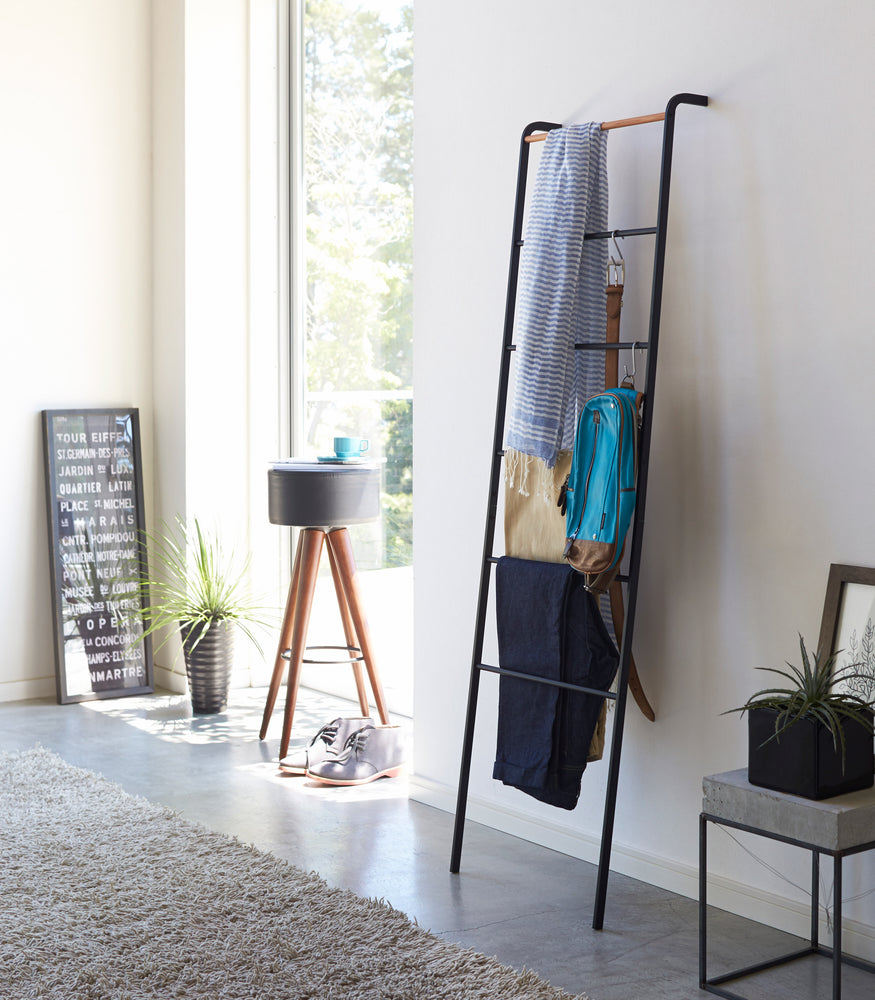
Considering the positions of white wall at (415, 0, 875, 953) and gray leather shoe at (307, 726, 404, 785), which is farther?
gray leather shoe at (307, 726, 404, 785)

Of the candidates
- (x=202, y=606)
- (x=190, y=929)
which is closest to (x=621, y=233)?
(x=190, y=929)

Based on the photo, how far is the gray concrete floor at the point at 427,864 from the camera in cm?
257

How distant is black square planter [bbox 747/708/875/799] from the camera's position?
7.62 ft

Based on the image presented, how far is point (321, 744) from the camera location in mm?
4113

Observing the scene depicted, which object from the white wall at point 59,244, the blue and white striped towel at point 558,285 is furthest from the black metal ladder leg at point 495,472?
the white wall at point 59,244

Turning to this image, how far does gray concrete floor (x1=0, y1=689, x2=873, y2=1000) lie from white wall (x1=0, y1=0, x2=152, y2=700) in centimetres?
66

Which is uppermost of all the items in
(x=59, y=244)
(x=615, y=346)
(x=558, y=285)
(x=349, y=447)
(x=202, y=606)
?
(x=59, y=244)

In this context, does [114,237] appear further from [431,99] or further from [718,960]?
[718,960]

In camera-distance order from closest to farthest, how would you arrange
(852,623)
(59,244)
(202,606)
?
1. (852,623)
2. (202,606)
3. (59,244)

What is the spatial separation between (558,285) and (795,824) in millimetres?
1337

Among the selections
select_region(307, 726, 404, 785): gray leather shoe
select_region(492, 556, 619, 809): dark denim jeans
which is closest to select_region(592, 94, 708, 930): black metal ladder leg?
select_region(492, 556, 619, 809): dark denim jeans

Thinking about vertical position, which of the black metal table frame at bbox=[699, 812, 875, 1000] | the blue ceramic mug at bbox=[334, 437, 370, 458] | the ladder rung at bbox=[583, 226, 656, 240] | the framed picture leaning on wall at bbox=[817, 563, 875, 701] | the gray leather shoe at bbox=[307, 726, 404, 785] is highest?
the ladder rung at bbox=[583, 226, 656, 240]

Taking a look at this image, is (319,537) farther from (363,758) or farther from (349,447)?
(363,758)

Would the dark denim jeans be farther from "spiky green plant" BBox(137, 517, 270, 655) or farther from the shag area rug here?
"spiky green plant" BBox(137, 517, 270, 655)
